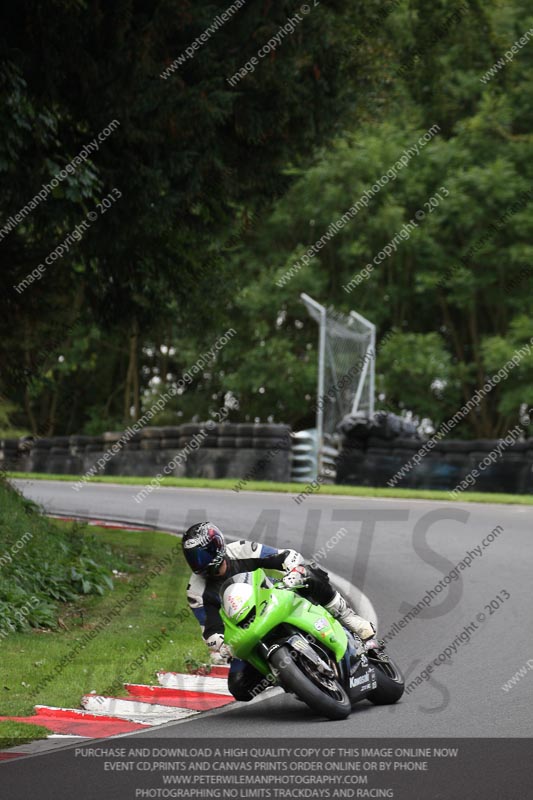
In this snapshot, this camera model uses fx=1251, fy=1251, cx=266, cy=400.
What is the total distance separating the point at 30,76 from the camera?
500 inches

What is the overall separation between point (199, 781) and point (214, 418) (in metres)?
38.4

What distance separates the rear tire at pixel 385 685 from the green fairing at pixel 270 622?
0.36 meters

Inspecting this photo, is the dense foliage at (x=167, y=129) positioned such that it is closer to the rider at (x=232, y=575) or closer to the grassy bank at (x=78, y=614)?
the grassy bank at (x=78, y=614)

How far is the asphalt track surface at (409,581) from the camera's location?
25.6ft

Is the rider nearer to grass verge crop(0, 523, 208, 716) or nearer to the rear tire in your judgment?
the rear tire

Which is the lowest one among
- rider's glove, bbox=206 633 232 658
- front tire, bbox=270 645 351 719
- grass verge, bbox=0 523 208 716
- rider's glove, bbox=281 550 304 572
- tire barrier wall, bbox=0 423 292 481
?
tire barrier wall, bbox=0 423 292 481

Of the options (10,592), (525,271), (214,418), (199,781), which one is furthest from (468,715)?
(214,418)

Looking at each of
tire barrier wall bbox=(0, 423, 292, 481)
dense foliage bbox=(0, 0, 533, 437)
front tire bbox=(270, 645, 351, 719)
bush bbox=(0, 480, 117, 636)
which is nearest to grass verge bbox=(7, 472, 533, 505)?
tire barrier wall bbox=(0, 423, 292, 481)

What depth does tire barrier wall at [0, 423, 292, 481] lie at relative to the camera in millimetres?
25516

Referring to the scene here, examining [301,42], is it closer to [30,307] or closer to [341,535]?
[30,307]

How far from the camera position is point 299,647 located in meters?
7.90

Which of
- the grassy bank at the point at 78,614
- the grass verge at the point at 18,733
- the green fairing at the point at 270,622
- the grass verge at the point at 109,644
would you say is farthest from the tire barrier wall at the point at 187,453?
the grass verge at the point at 18,733

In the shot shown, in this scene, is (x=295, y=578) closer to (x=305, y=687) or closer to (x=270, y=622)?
(x=270, y=622)

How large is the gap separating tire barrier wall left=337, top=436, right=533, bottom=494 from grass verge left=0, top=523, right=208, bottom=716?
9.72 m
